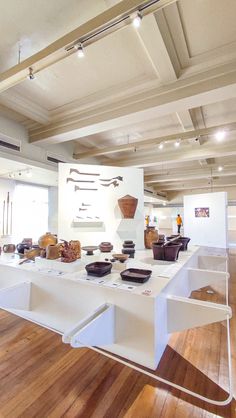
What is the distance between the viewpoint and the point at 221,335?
227 centimetres

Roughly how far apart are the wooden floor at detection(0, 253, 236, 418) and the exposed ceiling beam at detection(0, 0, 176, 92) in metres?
2.66

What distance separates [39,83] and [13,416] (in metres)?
3.32

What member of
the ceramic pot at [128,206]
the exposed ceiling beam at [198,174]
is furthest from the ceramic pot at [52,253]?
the exposed ceiling beam at [198,174]

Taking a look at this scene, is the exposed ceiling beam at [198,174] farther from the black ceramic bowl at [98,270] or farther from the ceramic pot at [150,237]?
the black ceramic bowl at [98,270]

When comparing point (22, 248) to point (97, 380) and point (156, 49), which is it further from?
point (156, 49)

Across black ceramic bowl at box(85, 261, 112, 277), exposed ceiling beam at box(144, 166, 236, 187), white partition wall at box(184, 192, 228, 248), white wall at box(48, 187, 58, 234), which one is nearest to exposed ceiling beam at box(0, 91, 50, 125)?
black ceramic bowl at box(85, 261, 112, 277)

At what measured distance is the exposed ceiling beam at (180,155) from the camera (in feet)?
15.4

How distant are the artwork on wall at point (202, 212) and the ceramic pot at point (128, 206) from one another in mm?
5942

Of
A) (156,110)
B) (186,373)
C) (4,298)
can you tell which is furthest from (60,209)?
(186,373)

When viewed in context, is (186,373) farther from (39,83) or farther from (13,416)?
(39,83)

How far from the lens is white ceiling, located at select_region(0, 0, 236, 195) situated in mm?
1805

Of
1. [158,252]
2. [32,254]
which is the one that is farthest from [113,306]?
[32,254]

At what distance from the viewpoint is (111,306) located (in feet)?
5.71

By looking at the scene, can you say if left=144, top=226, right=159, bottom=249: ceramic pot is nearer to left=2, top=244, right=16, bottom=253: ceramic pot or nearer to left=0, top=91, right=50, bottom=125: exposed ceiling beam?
left=2, top=244, right=16, bottom=253: ceramic pot
